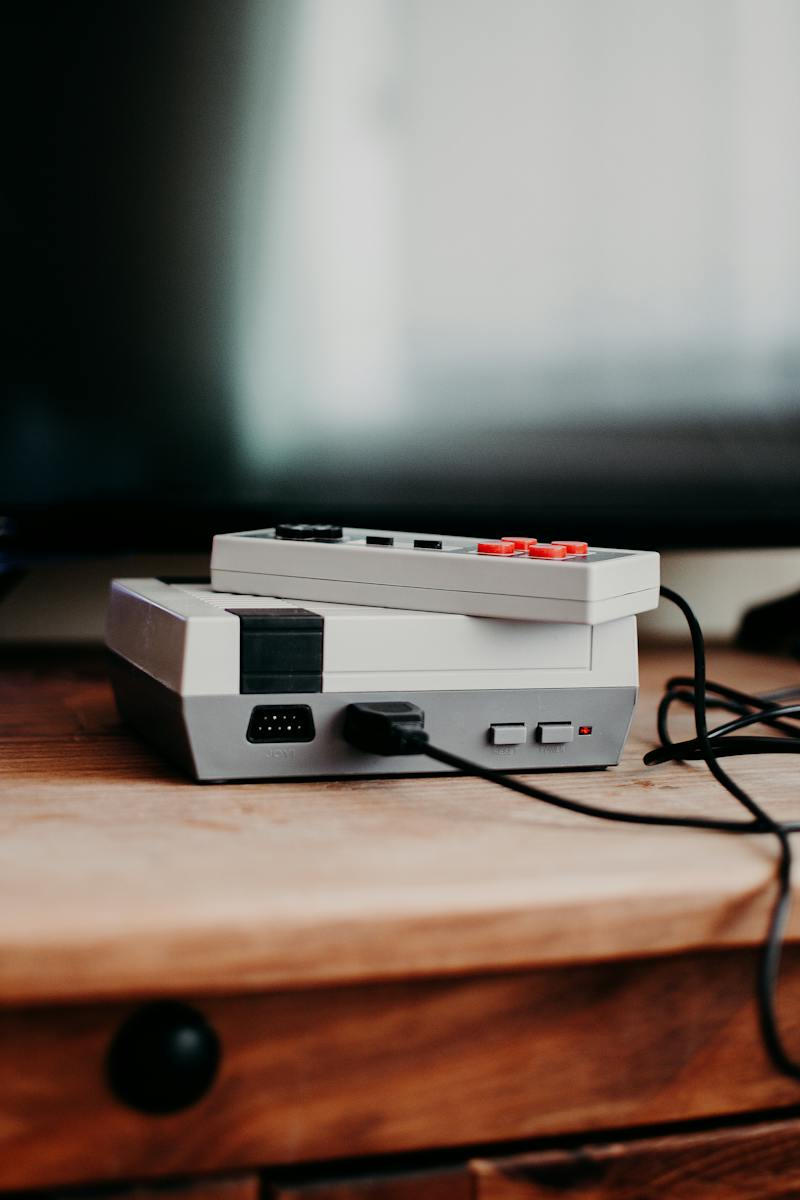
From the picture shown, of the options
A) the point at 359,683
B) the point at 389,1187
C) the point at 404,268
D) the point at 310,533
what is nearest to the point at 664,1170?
the point at 389,1187

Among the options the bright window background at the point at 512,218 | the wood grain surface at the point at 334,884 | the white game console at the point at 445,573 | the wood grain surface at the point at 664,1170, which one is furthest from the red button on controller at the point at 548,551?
the bright window background at the point at 512,218

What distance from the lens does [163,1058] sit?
1.01ft

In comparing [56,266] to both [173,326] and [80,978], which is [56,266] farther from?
[80,978]

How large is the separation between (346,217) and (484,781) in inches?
19.1

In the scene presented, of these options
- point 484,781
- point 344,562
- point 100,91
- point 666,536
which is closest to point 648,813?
point 484,781

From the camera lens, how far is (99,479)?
739mm

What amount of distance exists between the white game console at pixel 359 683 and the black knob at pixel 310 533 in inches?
2.1

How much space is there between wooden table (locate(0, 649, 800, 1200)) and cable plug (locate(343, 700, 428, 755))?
0.12 feet

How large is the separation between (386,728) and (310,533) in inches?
5.6

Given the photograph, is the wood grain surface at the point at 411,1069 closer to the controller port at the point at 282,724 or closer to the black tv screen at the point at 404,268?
the controller port at the point at 282,724

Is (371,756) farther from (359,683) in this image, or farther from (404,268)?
(404,268)

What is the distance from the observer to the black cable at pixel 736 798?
323mm

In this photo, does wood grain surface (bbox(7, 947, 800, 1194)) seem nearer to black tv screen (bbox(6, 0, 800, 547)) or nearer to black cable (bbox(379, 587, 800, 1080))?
black cable (bbox(379, 587, 800, 1080))

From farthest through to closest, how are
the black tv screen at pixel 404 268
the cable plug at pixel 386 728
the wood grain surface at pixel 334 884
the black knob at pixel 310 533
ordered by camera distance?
the black tv screen at pixel 404 268, the black knob at pixel 310 533, the cable plug at pixel 386 728, the wood grain surface at pixel 334 884
